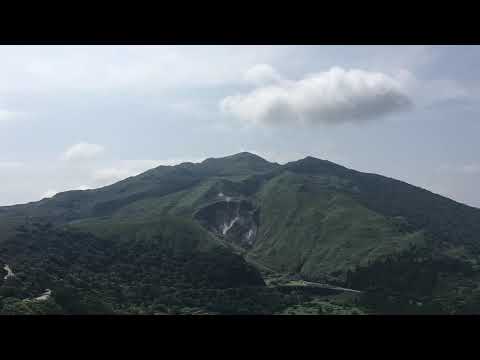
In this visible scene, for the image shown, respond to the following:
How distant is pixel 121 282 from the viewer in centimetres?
18450

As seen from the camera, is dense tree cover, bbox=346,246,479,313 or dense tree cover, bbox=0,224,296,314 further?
dense tree cover, bbox=346,246,479,313

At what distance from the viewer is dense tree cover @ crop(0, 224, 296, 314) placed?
138125 millimetres

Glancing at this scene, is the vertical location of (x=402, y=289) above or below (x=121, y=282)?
below

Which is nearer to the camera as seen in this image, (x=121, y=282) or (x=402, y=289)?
(x=121, y=282)

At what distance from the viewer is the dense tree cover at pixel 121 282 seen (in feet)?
453

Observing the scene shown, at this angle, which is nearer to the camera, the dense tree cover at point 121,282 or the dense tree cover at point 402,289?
the dense tree cover at point 121,282
